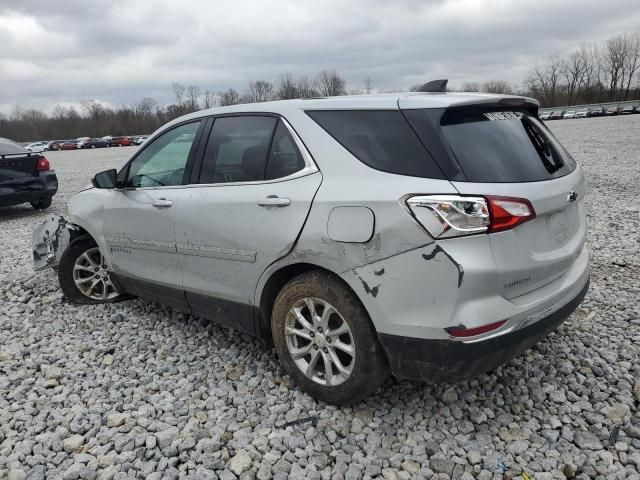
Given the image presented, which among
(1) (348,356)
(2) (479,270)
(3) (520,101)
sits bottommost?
(1) (348,356)

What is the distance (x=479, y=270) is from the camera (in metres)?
2.38

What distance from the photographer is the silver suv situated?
8.02 feet

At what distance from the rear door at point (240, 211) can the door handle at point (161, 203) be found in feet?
0.40

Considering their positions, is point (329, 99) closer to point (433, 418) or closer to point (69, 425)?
point (433, 418)

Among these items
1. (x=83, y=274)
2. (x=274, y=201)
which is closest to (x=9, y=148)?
(x=83, y=274)

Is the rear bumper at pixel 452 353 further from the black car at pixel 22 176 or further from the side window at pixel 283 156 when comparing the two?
the black car at pixel 22 176

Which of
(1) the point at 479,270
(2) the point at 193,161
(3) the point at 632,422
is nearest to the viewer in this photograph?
(1) the point at 479,270

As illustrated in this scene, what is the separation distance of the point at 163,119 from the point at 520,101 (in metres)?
95.4

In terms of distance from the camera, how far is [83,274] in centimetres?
492

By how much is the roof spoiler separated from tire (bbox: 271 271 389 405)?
135 centimetres

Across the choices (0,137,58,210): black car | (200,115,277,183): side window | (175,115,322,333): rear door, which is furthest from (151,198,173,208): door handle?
(0,137,58,210): black car

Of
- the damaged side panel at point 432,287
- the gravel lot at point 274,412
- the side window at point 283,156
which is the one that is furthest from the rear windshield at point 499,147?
the gravel lot at point 274,412

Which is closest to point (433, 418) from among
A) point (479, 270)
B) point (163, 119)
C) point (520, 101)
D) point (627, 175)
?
point (479, 270)

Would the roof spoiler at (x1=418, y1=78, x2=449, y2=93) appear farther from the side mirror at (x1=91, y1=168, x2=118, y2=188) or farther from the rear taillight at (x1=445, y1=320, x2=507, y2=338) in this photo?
the side mirror at (x1=91, y1=168, x2=118, y2=188)
